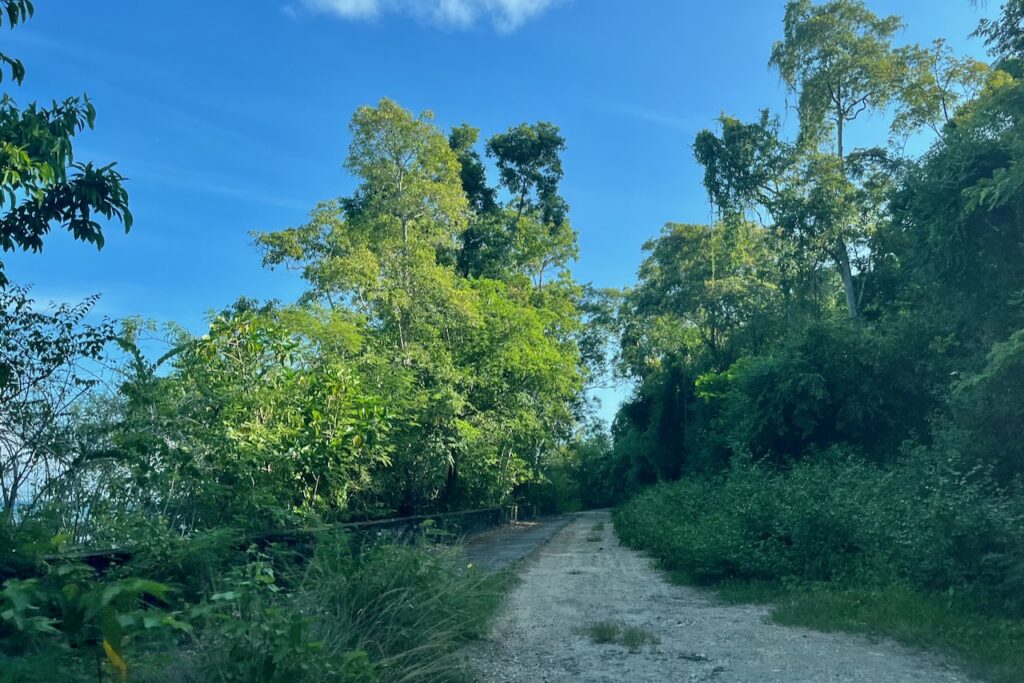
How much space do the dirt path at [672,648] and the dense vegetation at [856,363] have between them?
647 mm

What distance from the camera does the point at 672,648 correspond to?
7.55 metres

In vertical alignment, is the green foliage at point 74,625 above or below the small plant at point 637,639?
above

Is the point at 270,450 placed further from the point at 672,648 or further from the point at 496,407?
the point at 496,407

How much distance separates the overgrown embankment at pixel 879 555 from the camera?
7809 millimetres

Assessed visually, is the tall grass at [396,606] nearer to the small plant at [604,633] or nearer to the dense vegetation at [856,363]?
the small plant at [604,633]

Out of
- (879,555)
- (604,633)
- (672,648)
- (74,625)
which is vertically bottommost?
(672,648)

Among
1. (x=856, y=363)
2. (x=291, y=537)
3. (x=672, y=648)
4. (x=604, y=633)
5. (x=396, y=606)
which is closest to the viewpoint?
(x=396, y=606)

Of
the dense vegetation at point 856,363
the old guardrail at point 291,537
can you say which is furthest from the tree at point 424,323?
the dense vegetation at point 856,363

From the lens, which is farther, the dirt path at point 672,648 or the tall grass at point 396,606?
the dirt path at point 672,648

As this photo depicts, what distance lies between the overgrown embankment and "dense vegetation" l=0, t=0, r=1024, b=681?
0.05 metres

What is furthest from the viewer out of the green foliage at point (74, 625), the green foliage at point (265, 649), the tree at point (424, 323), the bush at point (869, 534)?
the tree at point (424, 323)

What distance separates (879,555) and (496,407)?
15707 millimetres

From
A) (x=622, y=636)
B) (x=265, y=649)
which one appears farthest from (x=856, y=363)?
(x=265, y=649)

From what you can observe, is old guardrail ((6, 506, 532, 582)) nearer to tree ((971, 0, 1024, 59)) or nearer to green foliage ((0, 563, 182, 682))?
green foliage ((0, 563, 182, 682))
